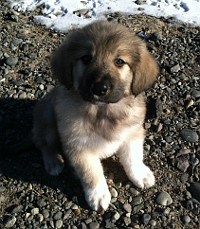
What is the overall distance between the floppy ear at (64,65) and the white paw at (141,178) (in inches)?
41.2

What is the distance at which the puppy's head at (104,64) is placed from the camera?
2.43 m

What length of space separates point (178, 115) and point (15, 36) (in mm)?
2569

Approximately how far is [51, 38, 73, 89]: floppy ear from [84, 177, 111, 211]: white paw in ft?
3.00

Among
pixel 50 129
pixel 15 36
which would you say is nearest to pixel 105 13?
pixel 15 36

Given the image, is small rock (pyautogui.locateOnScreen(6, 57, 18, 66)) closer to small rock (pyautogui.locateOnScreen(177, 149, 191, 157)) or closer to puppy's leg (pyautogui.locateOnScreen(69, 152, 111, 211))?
puppy's leg (pyautogui.locateOnScreen(69, 152, 111, 211))

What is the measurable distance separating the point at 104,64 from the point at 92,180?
101 centimetres

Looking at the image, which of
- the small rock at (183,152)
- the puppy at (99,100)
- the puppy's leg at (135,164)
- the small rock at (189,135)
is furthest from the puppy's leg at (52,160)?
the small rock at (189,135)

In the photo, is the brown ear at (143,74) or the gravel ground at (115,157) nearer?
the brown ear at (143,74)


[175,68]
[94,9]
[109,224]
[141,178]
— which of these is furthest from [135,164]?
[94,9]

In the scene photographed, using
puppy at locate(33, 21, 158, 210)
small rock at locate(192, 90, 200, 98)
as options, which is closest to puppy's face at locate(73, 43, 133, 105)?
puppy at locate(33, 21, 158, 210)

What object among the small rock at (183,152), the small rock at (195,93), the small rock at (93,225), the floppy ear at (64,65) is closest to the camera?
the floppy ear at (64,65)

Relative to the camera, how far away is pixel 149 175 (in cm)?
312

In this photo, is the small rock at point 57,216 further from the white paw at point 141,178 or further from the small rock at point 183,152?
the small rock at point 183,152

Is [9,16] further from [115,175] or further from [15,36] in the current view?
[115,175]
